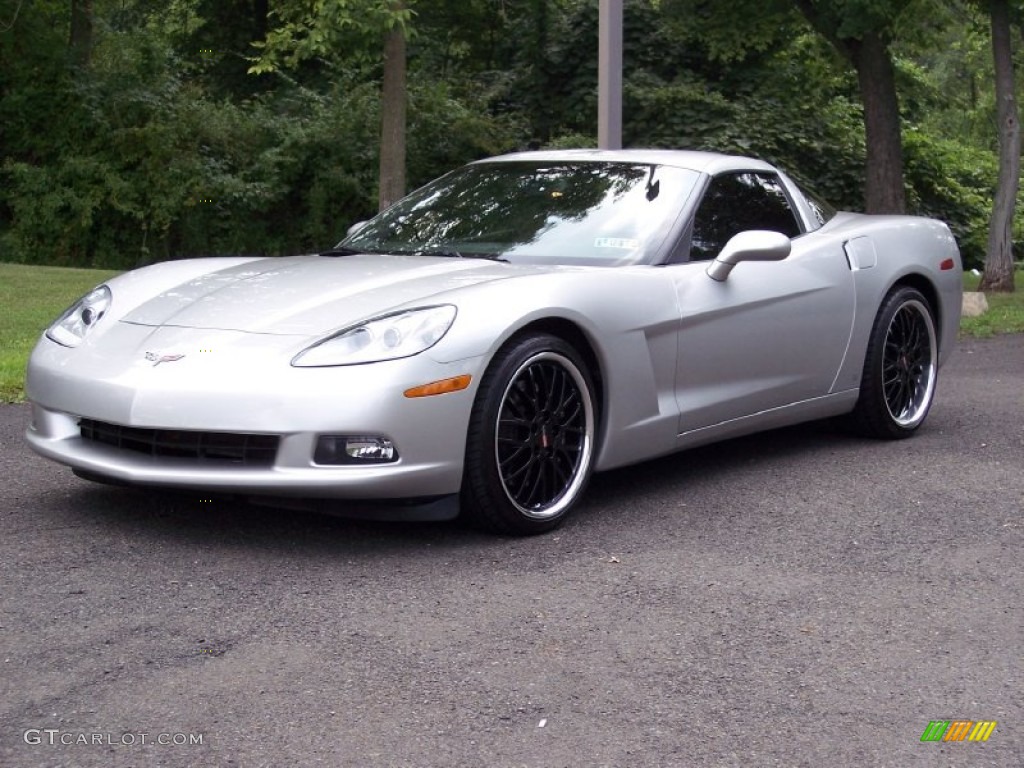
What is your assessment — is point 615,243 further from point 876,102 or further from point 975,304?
point 876,102

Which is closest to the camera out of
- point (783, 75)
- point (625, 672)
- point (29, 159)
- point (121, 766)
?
point (121, 766)

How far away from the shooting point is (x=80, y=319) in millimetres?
5316

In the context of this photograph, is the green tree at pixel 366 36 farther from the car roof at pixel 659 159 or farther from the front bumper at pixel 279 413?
the front bumper at pixel 279 413

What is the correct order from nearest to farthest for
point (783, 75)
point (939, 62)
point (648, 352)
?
1. point (648, 352)
2. point (783, 75)
3. point (939, 62)

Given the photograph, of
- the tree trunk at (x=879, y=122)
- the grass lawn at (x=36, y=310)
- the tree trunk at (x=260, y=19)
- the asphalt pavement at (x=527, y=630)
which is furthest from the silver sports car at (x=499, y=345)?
the tree trunk at (x=260, y=19)

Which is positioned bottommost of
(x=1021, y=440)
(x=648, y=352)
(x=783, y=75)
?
A: (x=1021, y=440)

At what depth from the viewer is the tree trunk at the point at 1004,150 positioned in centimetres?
1547

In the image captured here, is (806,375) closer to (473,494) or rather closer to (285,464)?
(473,494)

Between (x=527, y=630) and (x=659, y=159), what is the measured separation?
9.46ft

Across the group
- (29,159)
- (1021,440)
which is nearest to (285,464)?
(1021,440)

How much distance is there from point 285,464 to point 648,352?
1515 mm

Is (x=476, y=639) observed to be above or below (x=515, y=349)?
below

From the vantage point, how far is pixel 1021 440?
6.92m

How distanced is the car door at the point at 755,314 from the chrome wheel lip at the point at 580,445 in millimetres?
523
